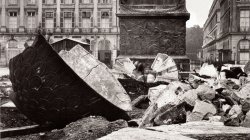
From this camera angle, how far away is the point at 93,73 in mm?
4973

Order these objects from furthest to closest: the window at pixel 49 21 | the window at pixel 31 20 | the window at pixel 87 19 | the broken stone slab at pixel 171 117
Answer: the window at pixel 31 20 → the window at pixel 49 21 → the window at pixel 87 19 → the broken stone slab at pixel 171 117

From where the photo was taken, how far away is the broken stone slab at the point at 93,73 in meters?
4.77

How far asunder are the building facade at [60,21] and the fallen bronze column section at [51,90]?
38.3 m

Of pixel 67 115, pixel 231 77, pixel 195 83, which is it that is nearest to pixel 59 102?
pixel 67 115

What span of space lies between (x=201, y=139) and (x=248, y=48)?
35.1m

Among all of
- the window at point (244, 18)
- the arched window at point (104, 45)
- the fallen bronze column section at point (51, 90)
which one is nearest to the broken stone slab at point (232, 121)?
the fallen bronze column section at point (51, 90)

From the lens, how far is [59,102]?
11.7 feet

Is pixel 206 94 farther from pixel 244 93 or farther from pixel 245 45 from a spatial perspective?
pixel 245 45

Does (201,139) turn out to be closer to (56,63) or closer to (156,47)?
(56,63)

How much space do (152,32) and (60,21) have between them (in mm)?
37785

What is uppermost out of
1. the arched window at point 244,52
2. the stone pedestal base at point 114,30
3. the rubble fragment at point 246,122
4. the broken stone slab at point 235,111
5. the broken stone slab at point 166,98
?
the stone pedestal base at point 114,30

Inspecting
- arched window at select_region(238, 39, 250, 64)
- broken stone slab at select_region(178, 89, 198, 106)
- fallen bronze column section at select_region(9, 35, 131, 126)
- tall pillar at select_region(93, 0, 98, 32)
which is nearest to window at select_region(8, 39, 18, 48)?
tall pillar at select_region(93, 0, 98, 32)

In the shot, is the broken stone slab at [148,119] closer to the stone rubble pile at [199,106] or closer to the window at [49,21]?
the stone rubble pile at [199,106]

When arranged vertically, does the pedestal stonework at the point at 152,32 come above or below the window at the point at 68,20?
below
